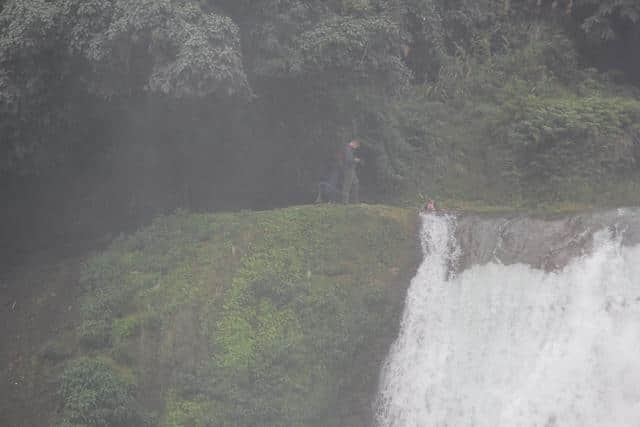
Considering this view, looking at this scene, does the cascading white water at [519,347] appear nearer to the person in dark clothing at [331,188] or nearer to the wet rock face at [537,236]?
the wet rock face at [537,236]

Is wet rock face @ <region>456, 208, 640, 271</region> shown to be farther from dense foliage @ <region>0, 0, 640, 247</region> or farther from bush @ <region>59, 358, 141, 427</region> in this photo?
bush @ <region>59, 358, 141, 427</region>

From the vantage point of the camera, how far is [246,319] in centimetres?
1218

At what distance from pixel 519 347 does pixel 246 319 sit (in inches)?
169

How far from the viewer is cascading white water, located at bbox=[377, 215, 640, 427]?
1140 centimetres

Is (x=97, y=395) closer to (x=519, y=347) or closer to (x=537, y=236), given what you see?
(x=519, y=347)

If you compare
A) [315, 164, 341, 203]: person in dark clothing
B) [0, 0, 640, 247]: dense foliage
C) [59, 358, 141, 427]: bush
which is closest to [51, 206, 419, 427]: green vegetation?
[59, 358, 141, 427]: bush

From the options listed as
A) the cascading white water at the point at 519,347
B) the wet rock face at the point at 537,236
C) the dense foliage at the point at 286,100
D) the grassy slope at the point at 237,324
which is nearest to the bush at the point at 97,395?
the grassy slope at the point at 237,324

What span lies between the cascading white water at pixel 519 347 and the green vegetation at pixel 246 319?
0.46 metres

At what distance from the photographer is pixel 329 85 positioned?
45.9ft

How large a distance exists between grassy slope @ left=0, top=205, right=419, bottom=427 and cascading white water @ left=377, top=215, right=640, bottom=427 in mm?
471

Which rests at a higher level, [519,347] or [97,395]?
[519,347]

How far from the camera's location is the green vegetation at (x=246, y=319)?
1136 cm

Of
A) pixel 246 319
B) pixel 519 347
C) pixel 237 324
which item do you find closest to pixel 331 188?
pixel 246 319

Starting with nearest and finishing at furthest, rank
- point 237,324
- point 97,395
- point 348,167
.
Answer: point 97,395, point 237,324, point 348,167
